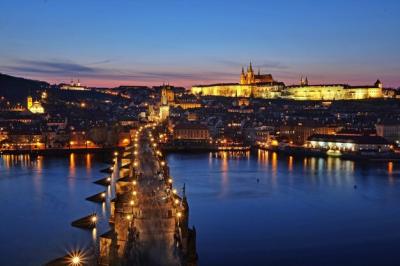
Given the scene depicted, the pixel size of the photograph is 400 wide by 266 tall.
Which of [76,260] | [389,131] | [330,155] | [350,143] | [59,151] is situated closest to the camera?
[76,260]

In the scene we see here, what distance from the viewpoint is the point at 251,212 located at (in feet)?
29.5

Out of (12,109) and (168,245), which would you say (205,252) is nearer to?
(168,245)

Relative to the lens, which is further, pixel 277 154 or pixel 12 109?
pixel 12 109

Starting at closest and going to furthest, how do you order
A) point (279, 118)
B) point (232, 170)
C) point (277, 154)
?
point (232, 170), point (277, 154), point (279, 118)

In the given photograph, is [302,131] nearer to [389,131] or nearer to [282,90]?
[389,131]

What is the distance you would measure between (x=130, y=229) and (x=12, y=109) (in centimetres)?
3207

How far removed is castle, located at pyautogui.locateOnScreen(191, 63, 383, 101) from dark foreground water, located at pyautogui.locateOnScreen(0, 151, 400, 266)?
1013 inches

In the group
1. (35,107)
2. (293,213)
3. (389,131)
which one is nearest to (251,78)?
(35,107)

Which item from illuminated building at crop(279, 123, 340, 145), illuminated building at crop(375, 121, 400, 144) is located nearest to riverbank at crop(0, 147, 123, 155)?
illuminated building at crop(279, 123, 340, 145)

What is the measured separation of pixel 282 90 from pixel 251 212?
1371 inches

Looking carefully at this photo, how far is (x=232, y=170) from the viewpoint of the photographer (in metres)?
14.8

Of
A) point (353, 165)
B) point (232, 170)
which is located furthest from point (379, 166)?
point (232, 170)

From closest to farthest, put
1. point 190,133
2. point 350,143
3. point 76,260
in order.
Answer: point 76,260, point 350,143, point 190,133

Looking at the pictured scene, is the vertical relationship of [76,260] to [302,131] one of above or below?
below
